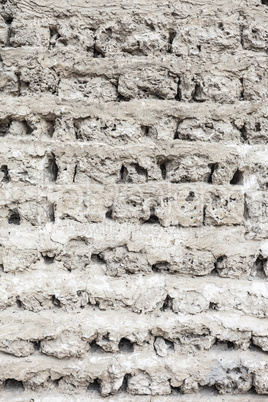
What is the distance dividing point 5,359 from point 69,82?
48.8 inches

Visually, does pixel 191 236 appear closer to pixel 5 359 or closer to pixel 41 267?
pixel 41 267

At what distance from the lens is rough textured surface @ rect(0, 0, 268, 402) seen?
56.1 inches

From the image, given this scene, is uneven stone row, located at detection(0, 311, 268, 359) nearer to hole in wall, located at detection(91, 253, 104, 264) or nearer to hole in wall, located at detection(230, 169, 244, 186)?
hole in wall, located at detection(91, 253, 104, 264)

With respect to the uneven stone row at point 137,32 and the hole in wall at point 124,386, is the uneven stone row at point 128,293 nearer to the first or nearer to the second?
the hole in wall at point 124,386

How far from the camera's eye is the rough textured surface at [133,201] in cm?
143

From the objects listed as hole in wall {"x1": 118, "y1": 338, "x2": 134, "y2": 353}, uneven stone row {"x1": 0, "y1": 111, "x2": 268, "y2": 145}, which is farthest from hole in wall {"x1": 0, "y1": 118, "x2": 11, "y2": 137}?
hole in wall {"x1": 118, "y1": 338, "x2": 134, "y2": 353}

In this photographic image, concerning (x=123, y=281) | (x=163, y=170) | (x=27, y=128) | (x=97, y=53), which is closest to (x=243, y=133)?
(x=163, y=170)

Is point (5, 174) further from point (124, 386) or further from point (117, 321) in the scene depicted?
point (124, 386)

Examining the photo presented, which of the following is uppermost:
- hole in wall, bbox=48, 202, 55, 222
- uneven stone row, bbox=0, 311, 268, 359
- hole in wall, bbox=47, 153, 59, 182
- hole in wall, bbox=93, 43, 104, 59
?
hole in wall, bbox=93, 43, 104, 59

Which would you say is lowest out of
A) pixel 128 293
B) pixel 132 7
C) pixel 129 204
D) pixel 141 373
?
pixel 141 373

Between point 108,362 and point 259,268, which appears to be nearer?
point 108,362

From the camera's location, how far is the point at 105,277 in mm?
1461

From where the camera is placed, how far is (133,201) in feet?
4.82

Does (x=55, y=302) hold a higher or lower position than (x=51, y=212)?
lower
